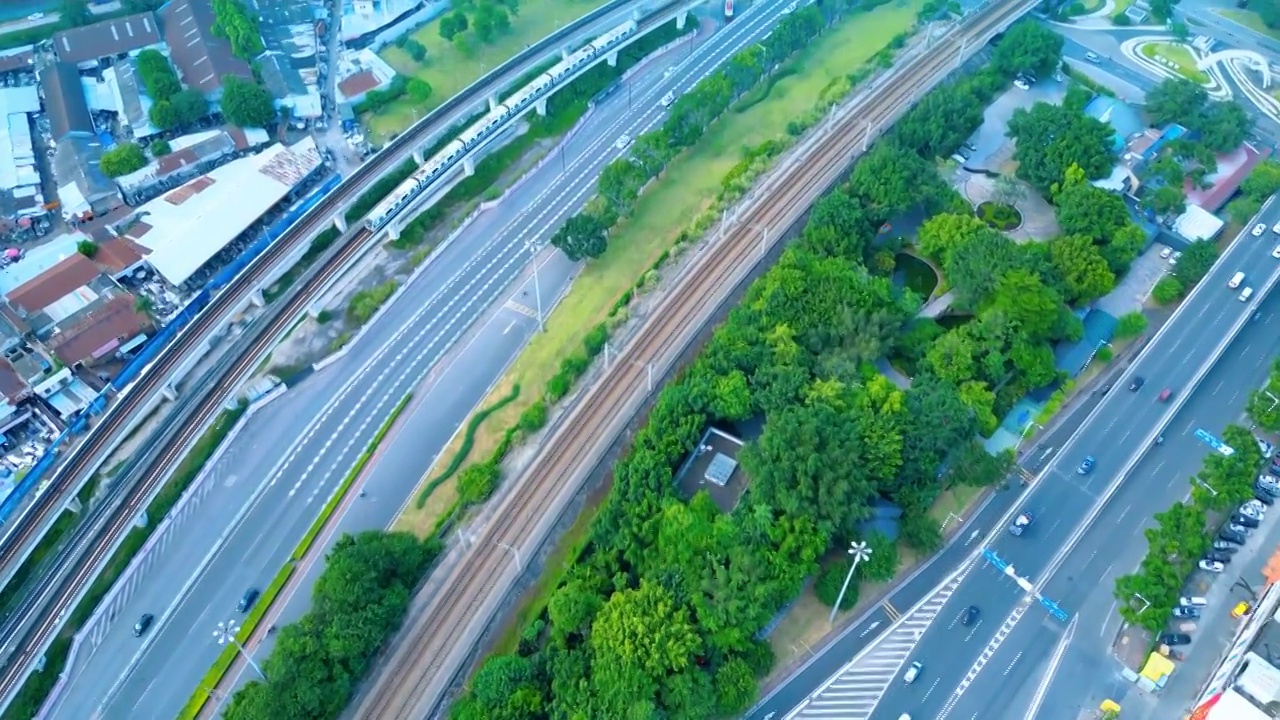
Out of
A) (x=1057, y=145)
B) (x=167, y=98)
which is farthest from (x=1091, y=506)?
(x=167, y=98)

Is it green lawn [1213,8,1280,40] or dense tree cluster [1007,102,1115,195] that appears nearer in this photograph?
dense tree cluster [1007,102,1115,195]

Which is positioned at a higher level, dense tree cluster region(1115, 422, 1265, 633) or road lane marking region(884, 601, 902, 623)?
dense tree cluster region(1115, 422, 1265, 633)

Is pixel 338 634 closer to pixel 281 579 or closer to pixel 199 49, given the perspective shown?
pixel 281 579

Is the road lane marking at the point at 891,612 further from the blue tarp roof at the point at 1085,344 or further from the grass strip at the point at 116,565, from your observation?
the grass strip at the point at 116,565

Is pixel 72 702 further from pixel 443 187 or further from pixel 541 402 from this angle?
pixel 443 187

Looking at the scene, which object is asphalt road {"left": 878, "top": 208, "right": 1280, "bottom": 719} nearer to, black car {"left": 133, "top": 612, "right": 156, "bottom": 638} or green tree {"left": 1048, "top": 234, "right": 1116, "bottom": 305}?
green tree {"left": 1048, "top": 234, "right": 1116, "bottom": 305}

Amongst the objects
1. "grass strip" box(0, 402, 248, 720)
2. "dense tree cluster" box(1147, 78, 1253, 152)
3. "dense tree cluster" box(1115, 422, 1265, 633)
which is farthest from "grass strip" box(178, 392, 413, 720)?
"dense tree cluster" box(1147, 78, 1253, 152)
